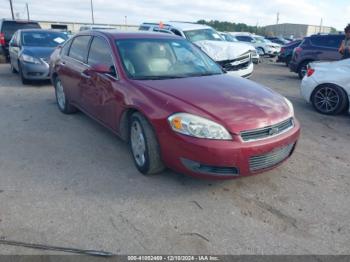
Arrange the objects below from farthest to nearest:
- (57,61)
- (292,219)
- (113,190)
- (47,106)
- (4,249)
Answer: (47,106) < (57,61) < (113,190) < (292,219) < (4,249)

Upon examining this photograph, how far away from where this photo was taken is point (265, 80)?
34.9 ft

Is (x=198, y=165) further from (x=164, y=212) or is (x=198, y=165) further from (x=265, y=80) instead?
(x=265, y=80)

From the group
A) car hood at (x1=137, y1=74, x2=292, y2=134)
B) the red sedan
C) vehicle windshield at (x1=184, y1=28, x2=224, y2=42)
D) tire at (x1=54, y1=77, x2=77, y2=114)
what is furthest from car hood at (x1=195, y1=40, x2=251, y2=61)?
car hood at (x1=137, y1=74, x2=292, y2=134)

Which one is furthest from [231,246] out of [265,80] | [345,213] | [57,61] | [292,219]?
[265,80]

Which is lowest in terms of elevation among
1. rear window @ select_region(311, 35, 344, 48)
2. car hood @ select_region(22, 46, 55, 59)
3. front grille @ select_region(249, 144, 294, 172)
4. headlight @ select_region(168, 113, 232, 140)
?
front grille @ select_region(249, 144, 294, 172)

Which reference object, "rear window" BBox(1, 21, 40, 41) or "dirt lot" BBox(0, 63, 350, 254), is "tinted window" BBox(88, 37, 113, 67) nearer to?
"dirt lot" BBox(0, 63, 350, 254)

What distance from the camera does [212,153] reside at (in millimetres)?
2885

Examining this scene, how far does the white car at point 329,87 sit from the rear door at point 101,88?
14.4ft

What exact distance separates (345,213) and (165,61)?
2677 mm

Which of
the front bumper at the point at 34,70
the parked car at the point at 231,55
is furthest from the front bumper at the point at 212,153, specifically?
the front bumper at the point at 34,70

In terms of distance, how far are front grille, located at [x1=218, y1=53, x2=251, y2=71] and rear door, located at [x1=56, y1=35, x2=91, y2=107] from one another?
Result: 14.1 feet

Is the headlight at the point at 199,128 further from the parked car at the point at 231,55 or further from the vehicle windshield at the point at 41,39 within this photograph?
the vehicle windshield at the point at 41,39

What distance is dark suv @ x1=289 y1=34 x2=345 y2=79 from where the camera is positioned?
10.7 metres

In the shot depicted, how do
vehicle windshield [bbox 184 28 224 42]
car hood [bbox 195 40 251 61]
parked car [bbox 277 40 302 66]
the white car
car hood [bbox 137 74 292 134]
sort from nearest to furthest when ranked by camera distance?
car hood [bbox 137 74 292 134] → the white car → car hood [bbox 195 40 251 61] → vehicle windshield [bbox 184 28 224 42] → parked car [bbox 277 40 302 66]
